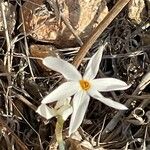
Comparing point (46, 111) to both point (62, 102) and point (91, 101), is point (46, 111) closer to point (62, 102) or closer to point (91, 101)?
point (62, 102)

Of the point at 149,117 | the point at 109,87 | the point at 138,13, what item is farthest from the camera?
the point at 138,13

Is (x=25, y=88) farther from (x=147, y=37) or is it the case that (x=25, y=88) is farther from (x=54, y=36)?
(x=147, y=37)

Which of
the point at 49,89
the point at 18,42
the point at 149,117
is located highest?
the point at 18,42

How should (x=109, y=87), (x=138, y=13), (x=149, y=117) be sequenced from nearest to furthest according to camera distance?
1. (x=109, y=87)
2. (x=149, y=117)
3. (x=138, y=13)

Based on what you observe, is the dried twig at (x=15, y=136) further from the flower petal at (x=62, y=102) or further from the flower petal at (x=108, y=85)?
the flower petal at (x=108, y=85)

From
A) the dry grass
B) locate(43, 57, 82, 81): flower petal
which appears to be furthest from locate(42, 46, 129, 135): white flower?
the dry grass

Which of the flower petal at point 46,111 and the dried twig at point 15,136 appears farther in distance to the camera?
the dried twig at point 15,136

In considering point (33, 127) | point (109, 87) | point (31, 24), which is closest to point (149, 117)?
point (109, 87)

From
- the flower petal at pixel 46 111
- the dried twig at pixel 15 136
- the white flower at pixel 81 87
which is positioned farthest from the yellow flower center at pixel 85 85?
the dried twig at pixel 15 136
